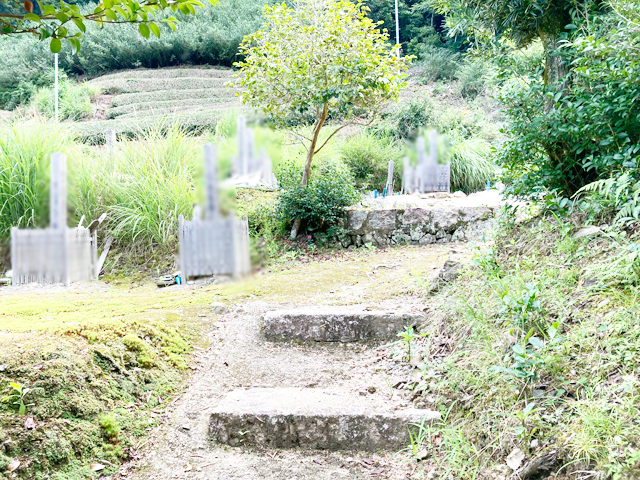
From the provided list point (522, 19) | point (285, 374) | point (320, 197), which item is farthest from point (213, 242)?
point (285, 374)

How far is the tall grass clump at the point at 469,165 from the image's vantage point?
152cm

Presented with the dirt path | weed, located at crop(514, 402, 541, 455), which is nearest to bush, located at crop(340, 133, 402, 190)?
the dirt path

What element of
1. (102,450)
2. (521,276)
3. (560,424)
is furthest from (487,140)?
(102,450)

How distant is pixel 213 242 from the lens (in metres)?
0.54

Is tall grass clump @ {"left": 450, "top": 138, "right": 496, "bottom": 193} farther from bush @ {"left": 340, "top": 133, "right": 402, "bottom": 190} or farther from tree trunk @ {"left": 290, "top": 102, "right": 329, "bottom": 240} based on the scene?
tree trunk @ {"left": 290, "top": 102, "right": 329, "bottom": 240}

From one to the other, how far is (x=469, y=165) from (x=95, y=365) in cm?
258

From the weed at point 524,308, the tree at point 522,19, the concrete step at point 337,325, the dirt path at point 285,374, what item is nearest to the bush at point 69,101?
the tree at point 522,19

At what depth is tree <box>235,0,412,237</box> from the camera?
1015mm

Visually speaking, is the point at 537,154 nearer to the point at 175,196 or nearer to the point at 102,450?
the point at 175,196

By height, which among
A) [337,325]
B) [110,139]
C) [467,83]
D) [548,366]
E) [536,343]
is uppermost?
[467,83]

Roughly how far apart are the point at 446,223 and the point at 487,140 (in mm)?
892

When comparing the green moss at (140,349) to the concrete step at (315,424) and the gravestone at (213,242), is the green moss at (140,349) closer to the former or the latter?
the concrete step at (315,424)

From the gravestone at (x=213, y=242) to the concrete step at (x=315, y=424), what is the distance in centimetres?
248

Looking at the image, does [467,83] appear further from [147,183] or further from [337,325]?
[337,325]
